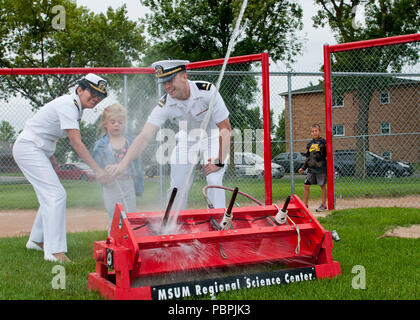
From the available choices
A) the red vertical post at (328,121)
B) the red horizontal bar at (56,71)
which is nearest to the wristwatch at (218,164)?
the red horizontal bar at (56,71)

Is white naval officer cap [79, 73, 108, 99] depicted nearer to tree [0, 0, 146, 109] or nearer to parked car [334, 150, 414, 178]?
parked car [334, 150, 414, 178]

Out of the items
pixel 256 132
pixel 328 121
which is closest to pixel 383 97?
pixel 328 121

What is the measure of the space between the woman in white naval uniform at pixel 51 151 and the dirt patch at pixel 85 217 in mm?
2275

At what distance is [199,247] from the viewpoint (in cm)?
373

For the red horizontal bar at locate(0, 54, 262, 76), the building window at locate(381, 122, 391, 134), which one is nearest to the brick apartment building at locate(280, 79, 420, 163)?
the building window at locate(381, 122, 391, 134)

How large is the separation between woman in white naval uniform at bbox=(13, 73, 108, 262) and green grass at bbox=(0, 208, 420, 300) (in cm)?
33

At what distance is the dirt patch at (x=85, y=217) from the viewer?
291 inches

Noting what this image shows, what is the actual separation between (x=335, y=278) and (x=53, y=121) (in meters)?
3.53

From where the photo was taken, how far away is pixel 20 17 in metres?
26.6

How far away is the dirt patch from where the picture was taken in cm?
740

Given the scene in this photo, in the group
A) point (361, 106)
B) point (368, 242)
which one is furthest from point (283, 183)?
point (368, 242)

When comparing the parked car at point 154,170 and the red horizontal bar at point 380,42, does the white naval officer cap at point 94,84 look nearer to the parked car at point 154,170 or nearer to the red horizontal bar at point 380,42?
the parked car at point 154,170

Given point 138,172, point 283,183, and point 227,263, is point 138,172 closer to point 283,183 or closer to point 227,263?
point 227,263

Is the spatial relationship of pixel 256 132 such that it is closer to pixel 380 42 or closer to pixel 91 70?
pixel 380 42
